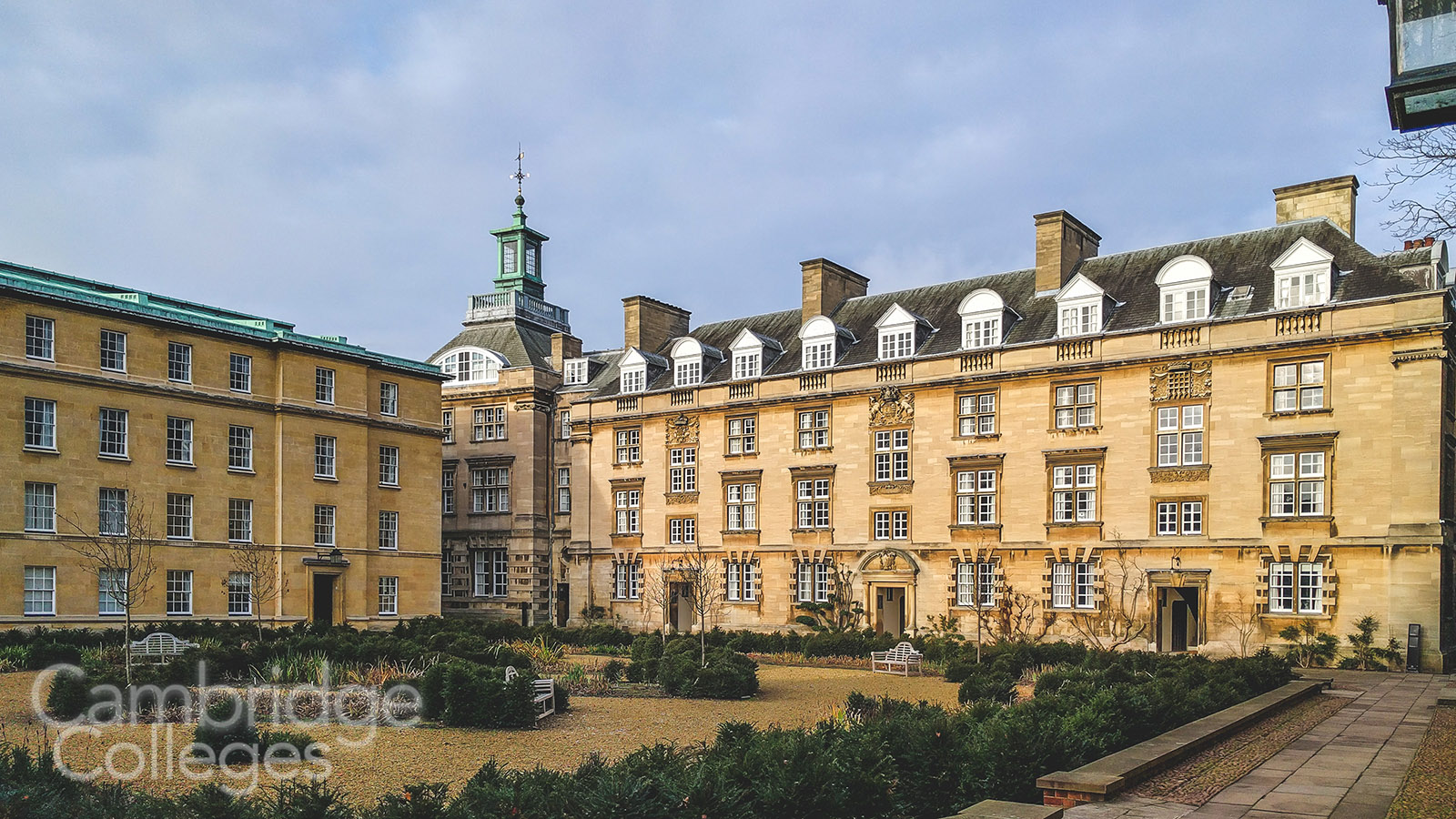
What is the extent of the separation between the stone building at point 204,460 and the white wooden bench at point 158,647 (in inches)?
70.7

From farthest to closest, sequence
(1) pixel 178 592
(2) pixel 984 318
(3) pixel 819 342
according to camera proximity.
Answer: (3) pixel 819 342 < (2) pixel 984 318 < (1) pixel 178 592

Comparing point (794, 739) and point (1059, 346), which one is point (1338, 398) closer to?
point (1059, 346)

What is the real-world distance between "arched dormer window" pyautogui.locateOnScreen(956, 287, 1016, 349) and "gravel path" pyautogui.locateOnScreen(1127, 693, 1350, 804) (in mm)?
21138

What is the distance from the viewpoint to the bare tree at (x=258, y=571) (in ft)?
120

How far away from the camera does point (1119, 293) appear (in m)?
37.3

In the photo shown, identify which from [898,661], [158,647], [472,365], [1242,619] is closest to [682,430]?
[472,365]

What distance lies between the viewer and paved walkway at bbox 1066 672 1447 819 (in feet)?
33.2

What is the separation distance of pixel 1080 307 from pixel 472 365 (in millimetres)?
28206

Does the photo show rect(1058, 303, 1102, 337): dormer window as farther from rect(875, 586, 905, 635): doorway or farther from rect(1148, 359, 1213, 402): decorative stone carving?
rect(875, 586, 905, 635): doorway

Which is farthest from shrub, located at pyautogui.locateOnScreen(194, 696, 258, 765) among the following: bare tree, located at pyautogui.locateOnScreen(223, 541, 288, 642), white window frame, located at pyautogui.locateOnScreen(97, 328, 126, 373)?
white window frame, located at pyautogui.locateOnScreen(97, 328, 126, 373)

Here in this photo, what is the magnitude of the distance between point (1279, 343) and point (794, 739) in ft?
88.9

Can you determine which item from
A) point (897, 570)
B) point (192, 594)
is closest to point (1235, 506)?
point (897, 570)

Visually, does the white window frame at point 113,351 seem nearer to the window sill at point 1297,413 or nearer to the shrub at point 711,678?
the shrub at point 711,678

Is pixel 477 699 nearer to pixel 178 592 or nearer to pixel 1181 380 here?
pixel 178 592
